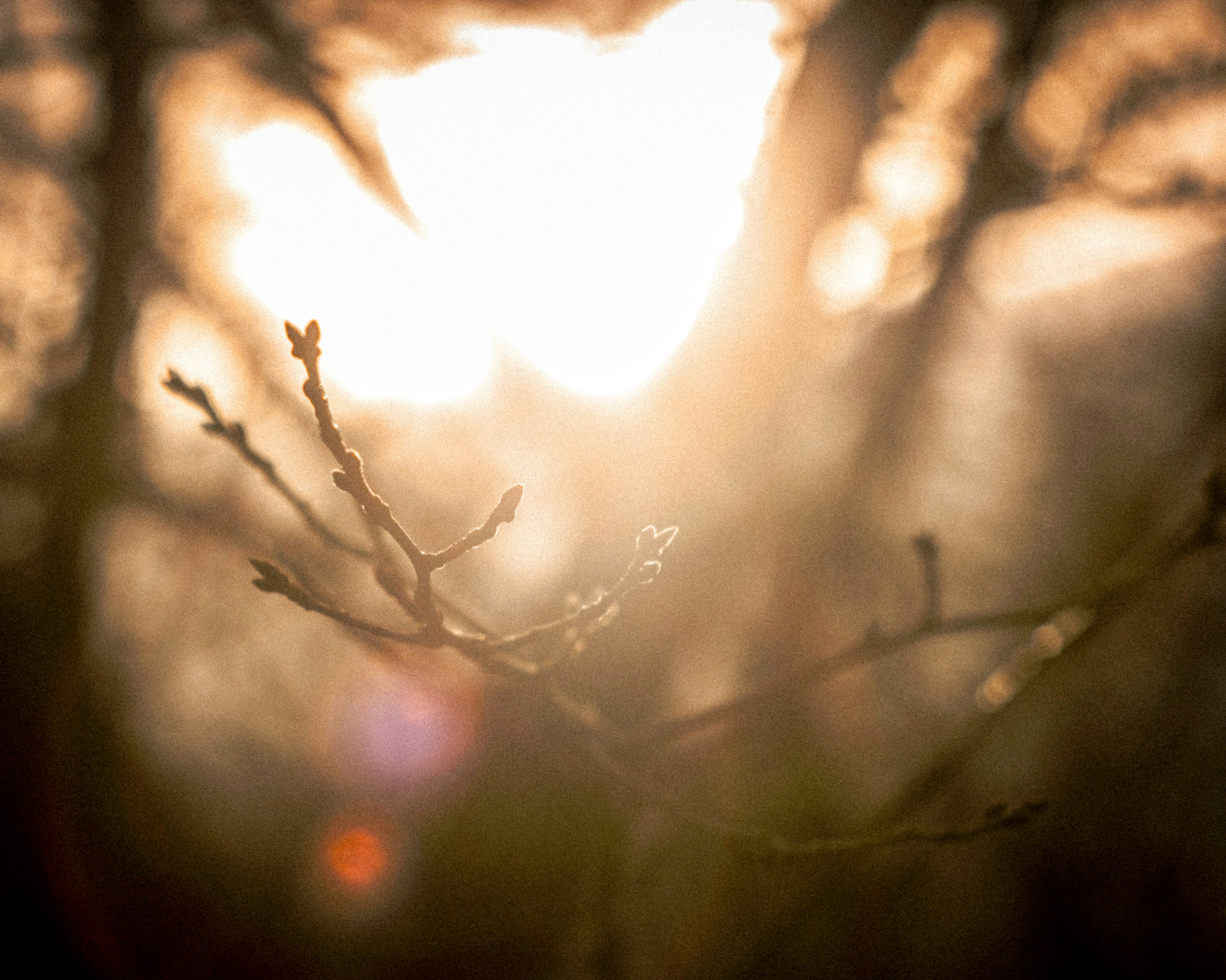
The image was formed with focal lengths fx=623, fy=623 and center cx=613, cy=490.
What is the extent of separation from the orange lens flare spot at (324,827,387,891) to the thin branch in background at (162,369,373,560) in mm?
4898

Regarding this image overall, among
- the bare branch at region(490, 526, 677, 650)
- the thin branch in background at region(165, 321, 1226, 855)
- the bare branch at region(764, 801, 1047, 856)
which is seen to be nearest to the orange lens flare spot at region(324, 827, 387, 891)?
the thin branch in background at region(165, 321, 1226, 855)

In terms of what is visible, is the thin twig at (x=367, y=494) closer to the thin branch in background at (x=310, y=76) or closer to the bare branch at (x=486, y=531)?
the bare branch at (x=486, y=531)

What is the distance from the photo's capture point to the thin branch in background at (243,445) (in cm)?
93

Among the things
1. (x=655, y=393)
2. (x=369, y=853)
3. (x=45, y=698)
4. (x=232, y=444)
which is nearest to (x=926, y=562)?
(x=232, y=444)

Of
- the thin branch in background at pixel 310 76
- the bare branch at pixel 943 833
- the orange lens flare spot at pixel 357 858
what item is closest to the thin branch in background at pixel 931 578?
the bare branch at pixel 943 833

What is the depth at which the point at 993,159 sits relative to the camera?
2.70 meters

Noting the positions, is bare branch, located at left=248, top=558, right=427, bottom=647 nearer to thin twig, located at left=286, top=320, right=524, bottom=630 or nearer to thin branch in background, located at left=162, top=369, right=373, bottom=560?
thin twig, located at left=286, top=320, right=524, bottom=630

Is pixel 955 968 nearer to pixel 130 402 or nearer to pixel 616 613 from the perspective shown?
pixel 616 613

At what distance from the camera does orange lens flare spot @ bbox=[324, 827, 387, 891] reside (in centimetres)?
498

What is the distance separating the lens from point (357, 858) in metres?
5.23

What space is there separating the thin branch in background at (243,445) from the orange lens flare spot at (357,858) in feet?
16.1

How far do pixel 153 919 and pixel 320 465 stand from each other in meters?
3.45

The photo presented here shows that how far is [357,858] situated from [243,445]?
18.2ft

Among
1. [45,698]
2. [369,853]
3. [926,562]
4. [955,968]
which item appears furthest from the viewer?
[955,968]
